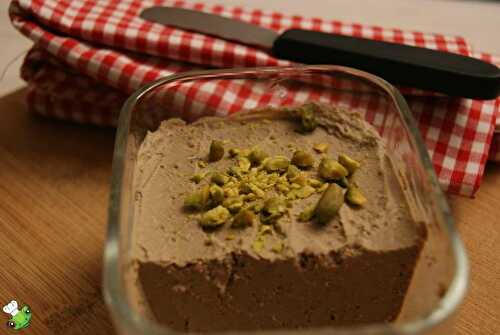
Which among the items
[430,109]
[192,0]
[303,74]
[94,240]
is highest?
[303,74]

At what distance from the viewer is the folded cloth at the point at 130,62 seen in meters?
1.34

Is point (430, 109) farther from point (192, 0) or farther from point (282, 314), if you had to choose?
point (192, 0)

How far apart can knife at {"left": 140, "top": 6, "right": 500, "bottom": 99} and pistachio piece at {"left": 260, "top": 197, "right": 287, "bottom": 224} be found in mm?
570

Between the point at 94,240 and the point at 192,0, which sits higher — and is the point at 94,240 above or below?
below

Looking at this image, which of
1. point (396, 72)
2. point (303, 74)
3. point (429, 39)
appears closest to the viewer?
point (303, 74)

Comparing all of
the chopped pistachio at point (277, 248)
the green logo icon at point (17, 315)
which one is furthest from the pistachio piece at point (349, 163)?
the green logo icon at point (17, 315)

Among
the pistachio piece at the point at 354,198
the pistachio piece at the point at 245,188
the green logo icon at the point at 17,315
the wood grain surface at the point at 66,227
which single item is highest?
the pistachio piece at the point at 354,198

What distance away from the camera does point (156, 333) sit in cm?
66

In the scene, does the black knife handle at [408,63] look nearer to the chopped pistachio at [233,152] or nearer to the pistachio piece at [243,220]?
the chopped pistachio at [233,152]

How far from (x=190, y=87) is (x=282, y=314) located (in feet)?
1.88

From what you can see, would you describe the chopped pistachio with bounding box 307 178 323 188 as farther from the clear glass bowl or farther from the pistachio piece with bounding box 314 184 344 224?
the clear glass bowl

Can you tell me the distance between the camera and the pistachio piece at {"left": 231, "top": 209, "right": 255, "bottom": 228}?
87 centimetres

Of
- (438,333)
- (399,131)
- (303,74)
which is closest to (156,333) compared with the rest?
(438,333)

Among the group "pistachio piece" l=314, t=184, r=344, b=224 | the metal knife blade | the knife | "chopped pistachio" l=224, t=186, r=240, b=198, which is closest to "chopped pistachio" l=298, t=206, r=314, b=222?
"pistachio piece" l=314, t=184, r=344, b=224
